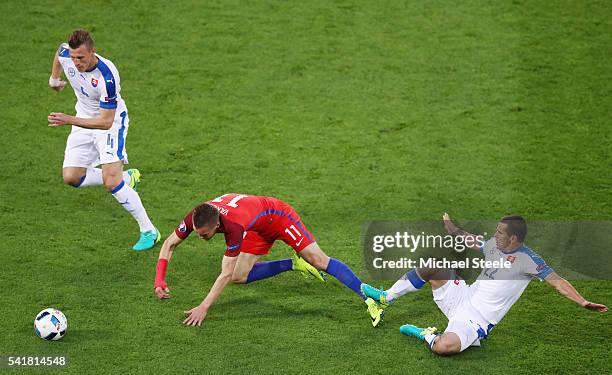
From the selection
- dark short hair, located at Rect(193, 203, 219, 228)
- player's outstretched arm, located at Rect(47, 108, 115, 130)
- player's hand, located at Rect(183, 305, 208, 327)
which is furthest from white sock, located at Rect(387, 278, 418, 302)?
player's outstretched arm, located at Rect(47, 108, 115, 130)

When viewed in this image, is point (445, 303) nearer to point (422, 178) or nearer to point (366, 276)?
point (366, 276)

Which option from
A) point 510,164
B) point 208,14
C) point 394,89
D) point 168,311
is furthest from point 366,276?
point 208,14

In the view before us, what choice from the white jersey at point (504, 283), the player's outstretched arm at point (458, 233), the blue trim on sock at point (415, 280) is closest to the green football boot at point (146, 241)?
the blue trim on sock at point (415, 280)

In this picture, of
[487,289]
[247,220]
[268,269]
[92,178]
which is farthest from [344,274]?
[92,178]

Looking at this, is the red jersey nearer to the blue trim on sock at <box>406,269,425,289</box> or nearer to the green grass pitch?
the green grass pitch

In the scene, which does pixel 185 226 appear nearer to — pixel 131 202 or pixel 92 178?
pixel 131 202

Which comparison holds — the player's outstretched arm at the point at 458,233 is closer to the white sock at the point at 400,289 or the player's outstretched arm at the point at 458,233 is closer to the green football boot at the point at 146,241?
the white sock at the point at 400,289

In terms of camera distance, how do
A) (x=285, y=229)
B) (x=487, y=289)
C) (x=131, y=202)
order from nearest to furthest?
1. (x=487, y=289)
2. (x=285, y=229)
3. (x=131, y=202)

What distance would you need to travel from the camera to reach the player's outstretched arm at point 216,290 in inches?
334

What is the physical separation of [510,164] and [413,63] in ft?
8.87

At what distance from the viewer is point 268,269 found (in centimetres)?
953

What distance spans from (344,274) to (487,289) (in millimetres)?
1385

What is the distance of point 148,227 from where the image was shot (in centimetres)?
1015

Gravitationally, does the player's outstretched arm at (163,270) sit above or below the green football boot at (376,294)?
above
